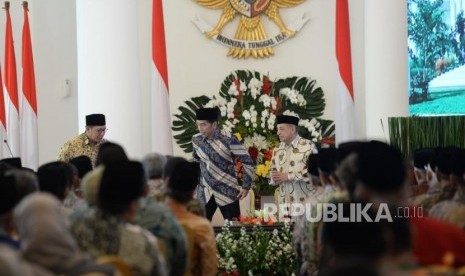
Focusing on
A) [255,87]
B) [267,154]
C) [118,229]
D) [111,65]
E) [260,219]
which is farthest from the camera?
[255,87]

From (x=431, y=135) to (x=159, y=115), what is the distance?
337cm

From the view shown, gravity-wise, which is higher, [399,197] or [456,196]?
[399,197]

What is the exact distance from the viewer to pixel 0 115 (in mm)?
12234

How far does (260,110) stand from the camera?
12.1 metres

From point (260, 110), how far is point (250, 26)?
122cm

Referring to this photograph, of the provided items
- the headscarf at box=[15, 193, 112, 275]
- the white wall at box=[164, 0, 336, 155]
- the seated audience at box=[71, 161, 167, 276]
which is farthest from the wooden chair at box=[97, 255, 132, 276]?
the white wall at box=[164, 0, 336, 155]

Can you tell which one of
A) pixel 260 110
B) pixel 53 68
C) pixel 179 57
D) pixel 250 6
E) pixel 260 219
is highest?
pixel 250 6

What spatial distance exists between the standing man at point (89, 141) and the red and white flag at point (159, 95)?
1.23 meters

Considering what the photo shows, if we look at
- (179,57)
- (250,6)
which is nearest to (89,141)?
(179,57)

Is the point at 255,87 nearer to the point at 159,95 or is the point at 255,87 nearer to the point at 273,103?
the point at 273,103

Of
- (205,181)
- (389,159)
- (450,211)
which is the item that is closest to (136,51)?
(205,181)

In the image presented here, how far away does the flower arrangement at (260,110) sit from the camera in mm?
11961

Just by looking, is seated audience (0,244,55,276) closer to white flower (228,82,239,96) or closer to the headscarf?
the headscarf

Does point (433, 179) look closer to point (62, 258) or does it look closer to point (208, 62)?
point (62, 258)
